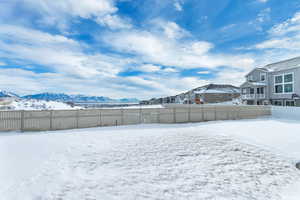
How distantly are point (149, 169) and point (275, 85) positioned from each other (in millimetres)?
25784

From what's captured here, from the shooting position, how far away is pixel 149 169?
192 inches

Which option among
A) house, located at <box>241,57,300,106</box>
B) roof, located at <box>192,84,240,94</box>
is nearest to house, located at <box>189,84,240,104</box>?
roof, located at <box>192,84,240,94</box>

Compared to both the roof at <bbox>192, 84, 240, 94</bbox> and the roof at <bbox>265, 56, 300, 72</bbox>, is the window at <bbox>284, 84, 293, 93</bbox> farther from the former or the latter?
the roof at <bbox>192, 84, 240, 94</bbox>

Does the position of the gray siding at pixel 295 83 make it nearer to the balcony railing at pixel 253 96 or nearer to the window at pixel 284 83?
the window at pixel 284 83

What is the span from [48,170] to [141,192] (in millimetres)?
2785

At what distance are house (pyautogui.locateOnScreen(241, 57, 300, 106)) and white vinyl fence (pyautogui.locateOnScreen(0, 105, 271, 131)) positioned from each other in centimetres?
754

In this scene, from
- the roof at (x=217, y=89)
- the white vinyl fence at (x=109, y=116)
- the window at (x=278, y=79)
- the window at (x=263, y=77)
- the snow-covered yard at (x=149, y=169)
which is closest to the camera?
the snow-covered yard at (x=149, y=169)

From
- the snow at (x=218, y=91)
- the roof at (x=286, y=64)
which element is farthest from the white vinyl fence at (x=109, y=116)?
the snow at (x=218, y=91)

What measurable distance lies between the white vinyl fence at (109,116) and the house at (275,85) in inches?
Result: 297

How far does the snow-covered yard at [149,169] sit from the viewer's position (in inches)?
144

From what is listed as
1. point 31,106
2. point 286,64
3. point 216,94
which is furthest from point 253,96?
point 31,106

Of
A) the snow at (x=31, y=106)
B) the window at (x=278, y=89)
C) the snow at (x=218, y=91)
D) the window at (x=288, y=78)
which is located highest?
the window at (x=288, y=78)

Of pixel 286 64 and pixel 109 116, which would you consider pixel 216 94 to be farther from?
pixel 109 116

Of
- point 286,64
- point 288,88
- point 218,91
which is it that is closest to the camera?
point 288,88
